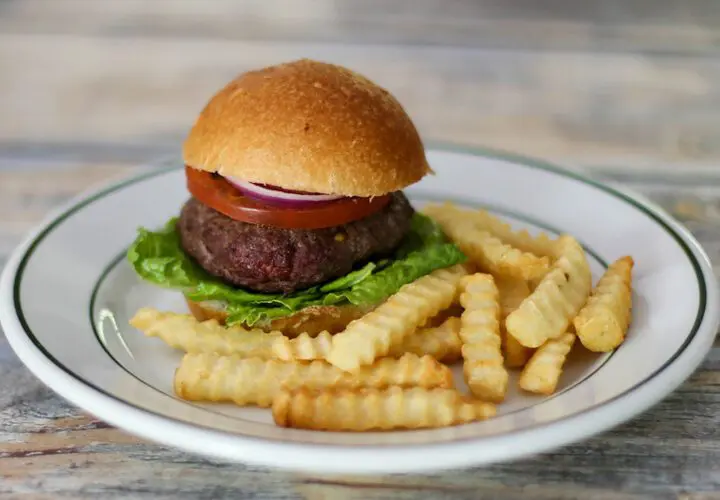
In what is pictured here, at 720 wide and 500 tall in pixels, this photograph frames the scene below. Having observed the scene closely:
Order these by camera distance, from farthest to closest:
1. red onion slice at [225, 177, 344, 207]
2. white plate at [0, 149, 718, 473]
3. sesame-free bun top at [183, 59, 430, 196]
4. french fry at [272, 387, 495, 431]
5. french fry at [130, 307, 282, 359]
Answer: red onion slice at [225, 177, 344, 207] < sesame-free bun top at [183, 59, 430, 196] < french fry at [130, 307, 282, 359] < french fry at [272, 387, 495, 431] < white plate at [0, 149, 718, 473]

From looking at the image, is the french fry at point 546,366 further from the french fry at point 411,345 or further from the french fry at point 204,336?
the french fry at point 204,336

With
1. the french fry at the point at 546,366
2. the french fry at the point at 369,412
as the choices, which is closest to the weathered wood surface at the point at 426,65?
the french fry at the point at 546,366

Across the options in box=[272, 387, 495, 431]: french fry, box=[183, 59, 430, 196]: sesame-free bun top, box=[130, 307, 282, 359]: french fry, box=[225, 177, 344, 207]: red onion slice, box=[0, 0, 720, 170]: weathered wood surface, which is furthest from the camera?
box=[0, 0, 720, 170]: weathered wood surface

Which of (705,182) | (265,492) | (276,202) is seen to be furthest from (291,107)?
(705,182)

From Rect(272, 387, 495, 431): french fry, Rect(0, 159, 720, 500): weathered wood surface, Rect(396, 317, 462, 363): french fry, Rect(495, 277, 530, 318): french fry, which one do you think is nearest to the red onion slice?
Rect(396, 317, 462, 363): french fry

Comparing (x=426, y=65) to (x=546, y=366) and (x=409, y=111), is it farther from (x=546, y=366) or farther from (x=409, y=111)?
(x=546, y=366)

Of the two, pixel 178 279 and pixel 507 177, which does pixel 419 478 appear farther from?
pixel 507 177

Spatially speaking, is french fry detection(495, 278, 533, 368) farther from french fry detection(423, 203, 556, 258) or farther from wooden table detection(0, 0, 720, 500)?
wooden table detection(0, 0, 720, 500)

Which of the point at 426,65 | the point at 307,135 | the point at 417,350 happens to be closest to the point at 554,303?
the point at 417,350
